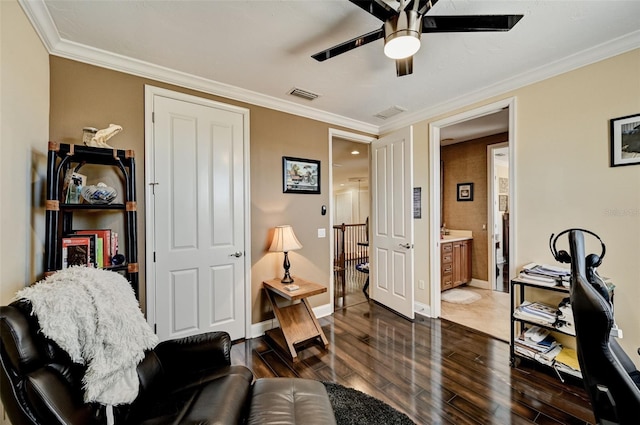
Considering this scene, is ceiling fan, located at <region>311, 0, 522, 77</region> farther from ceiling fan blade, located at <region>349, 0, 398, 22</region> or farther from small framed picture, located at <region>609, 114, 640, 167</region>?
small framed picture, located at <region>609, 114, 640, 167</region>

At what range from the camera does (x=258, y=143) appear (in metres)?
2.91

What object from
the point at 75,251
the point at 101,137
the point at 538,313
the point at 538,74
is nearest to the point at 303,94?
the point at 101,137

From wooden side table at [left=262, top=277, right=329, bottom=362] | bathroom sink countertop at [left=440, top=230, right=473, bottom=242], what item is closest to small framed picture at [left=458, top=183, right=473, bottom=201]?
bathroom sink countertop at [left=440, top=230, right=473, bottom=242]

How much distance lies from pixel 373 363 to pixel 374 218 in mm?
1977

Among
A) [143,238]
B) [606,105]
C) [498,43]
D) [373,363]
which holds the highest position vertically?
[498,43]

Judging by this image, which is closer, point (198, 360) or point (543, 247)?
point (198, 360)

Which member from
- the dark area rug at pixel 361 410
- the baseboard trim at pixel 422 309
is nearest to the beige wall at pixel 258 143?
the baseboard trim at pixel 422 309

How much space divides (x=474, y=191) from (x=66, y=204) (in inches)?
207

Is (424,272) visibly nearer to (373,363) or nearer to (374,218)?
(374,218)

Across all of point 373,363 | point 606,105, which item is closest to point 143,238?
point 373,363

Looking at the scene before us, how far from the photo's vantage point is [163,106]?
7.80 feet

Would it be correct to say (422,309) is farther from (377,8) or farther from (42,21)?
(42,21)

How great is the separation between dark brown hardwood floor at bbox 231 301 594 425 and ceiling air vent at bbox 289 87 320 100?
8.61 ft

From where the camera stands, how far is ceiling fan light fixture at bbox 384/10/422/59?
1.40 meters
